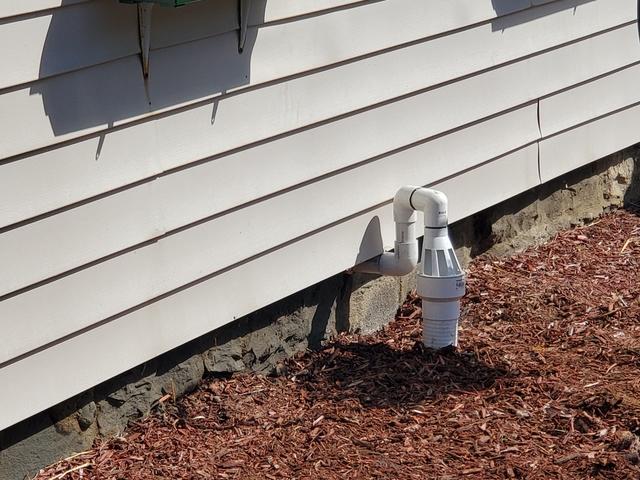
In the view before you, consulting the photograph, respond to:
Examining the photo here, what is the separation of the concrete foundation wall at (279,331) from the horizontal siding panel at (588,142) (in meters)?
0.14

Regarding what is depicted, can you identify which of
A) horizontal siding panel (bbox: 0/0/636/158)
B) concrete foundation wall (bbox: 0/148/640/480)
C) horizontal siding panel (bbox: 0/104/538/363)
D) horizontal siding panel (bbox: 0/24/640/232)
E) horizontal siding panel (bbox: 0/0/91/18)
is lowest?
concrete foundation wall (bbox: 0/148/640/480)

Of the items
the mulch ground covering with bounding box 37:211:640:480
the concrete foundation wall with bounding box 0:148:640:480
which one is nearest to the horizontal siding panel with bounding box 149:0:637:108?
the concrete foundation wall with bounding box 0:148:640:480

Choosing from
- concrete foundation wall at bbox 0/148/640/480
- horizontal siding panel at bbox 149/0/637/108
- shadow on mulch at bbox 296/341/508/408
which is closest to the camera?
concrete foundation wall at bbox 0/148/640/480

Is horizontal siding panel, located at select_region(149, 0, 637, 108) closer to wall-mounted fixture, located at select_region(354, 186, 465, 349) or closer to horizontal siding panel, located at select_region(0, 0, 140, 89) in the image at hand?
horizontal siding panel, located at select_region(0, 0, 140, 89)

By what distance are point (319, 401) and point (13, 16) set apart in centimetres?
199

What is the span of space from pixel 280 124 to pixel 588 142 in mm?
2783

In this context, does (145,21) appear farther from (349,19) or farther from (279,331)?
(279,331)

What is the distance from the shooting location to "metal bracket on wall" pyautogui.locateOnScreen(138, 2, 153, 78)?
3856 mm

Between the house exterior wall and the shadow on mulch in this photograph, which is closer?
the house exterior wall

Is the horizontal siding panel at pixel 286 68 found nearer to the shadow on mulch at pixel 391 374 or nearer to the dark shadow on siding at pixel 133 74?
the dark shadow on siding at pixel 133 74

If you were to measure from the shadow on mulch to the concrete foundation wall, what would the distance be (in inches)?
6.5

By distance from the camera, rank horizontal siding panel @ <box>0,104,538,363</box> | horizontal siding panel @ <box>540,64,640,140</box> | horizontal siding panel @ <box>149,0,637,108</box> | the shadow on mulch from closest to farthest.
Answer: horizontal siding panel @ <box>0,104,538,363</box>, horizontal siding panel @ <box>149,0,637,108</box>, the shadow on mulch, horizontal siding panel @ <box>540,64,640,140</box>

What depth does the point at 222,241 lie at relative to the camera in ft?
14.5

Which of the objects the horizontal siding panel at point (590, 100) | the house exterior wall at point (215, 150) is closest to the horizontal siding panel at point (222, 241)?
the house exterior wall at point (215, 150)
